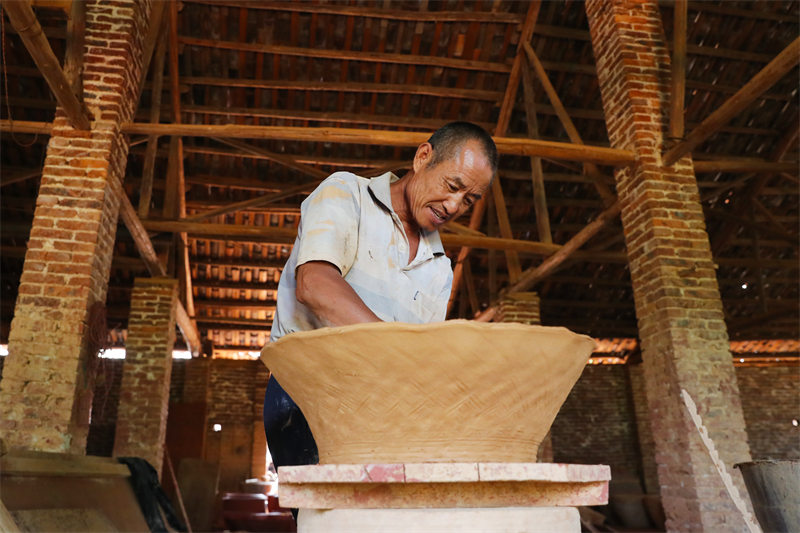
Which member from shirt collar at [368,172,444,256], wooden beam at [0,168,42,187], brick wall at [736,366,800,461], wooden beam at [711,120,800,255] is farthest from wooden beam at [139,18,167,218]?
brick wall at [736,366,800,461]

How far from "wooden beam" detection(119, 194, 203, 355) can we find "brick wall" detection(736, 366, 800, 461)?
11196mm

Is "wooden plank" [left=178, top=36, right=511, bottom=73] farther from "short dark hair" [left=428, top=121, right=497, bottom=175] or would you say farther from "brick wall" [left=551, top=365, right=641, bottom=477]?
"brick wall" [left=551, top=365, right=641, bottom=477]

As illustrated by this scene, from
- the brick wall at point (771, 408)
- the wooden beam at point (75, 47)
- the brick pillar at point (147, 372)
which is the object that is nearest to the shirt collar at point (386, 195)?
the wooden beam at point (75, 47)

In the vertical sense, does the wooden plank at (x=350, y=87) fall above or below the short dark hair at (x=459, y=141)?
above

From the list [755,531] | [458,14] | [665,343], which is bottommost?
[755,531]

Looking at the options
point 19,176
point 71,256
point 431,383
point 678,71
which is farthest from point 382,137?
point 19,176

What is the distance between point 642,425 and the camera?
12.8m

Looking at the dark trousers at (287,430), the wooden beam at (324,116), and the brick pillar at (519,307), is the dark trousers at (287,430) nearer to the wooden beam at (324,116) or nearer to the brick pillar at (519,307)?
the brick pillar at (519,307)

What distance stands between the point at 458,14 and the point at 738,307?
9617 millimetres

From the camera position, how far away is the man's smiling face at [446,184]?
161 centimetres

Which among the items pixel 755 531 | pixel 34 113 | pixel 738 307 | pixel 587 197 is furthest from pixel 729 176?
pixel 34 113

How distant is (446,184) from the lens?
1.65 m

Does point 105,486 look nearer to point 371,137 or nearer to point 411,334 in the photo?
point 371,137

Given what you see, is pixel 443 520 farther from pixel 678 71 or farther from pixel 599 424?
pixel 599 424
